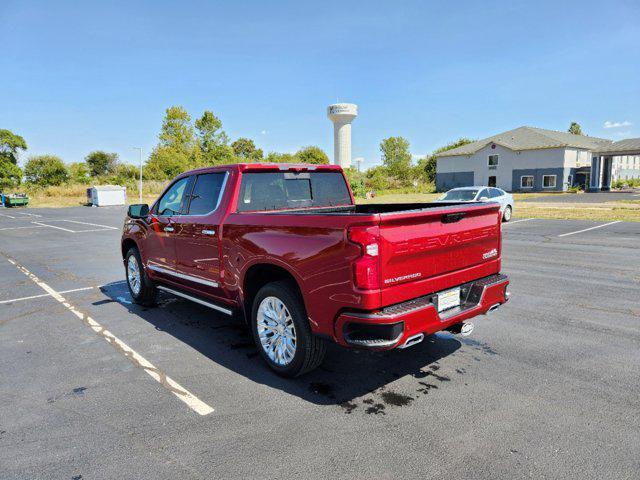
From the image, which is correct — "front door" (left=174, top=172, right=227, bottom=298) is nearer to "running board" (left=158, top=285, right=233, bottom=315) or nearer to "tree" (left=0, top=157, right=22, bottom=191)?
"running board" (left=158, top=285, right=233, bottom=315)

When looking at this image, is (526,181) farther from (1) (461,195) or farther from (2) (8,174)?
(2) (8,174)

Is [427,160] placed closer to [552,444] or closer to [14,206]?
[14,206]

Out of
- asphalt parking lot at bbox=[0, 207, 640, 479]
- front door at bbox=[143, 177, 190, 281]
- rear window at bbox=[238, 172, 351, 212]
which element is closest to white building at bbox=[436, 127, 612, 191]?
asphalt parking lot at bbox=[0, 207, 640, 479]

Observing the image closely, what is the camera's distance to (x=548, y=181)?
50188 millimetres

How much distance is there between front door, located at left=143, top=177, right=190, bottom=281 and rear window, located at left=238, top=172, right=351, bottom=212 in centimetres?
116

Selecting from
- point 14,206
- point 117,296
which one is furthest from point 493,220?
point 14,206

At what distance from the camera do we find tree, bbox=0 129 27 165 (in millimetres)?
59906

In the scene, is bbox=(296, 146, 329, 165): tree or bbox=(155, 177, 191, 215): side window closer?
bbox=(155, 177, 191, 215): side window

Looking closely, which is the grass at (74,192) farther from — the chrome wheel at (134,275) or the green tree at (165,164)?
the chrome wheel at (134,275)

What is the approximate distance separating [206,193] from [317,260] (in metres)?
2.11

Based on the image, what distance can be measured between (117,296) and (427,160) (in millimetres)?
70200

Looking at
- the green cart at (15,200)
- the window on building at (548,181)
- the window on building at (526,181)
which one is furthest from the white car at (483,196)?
the green cart at (15,200)

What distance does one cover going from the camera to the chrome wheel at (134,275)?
6.40m

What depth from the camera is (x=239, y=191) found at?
14.8ft
